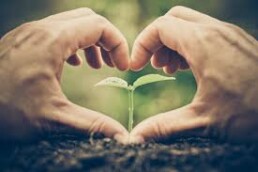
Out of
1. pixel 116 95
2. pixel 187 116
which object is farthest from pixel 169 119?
pixel 116 95

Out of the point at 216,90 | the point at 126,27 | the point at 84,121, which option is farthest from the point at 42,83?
the point at 126,27

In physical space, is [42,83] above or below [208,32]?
below

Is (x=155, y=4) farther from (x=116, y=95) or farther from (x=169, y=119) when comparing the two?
(x=169, y=119)

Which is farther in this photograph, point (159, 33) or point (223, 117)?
point (159, 33)

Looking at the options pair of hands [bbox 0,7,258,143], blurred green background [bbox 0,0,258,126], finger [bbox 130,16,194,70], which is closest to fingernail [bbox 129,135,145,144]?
pair of hands [bbox 0,7,258,143]

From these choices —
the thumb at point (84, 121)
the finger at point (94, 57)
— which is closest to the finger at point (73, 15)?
the finger at point (94, 57)

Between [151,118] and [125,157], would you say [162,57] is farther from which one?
[125,157]
